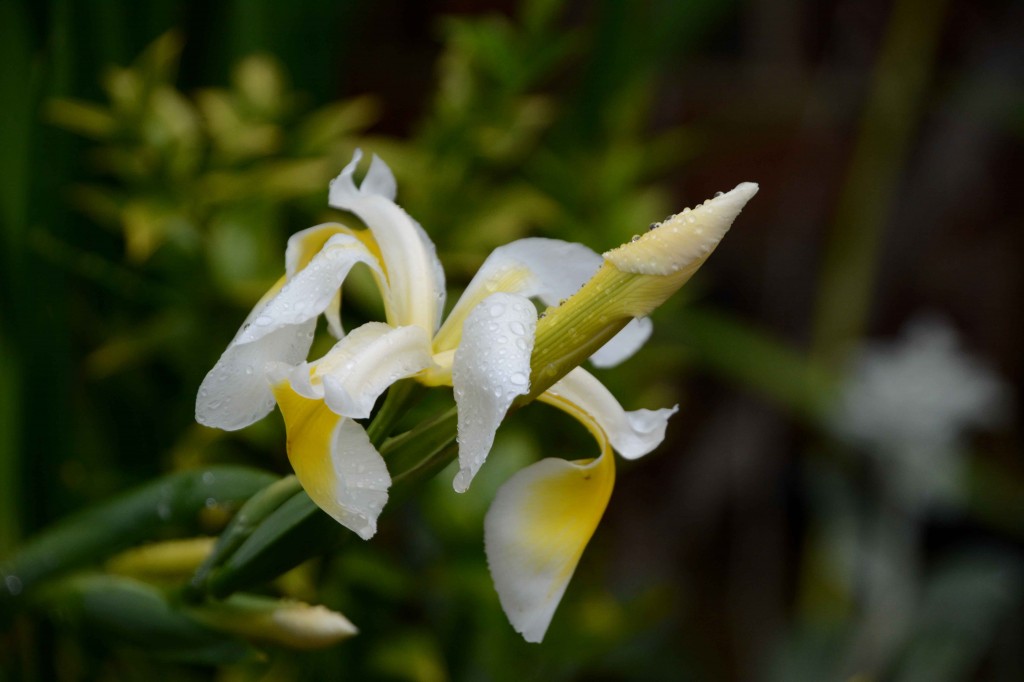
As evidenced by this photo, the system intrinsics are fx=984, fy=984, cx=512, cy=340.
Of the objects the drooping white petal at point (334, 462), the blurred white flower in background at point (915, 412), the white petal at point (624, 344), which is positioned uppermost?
the drooping white petal at point (334, 462)

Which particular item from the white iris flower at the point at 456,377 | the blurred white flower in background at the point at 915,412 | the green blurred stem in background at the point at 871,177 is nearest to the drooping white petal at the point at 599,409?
the white iris flower at the point at 456,377

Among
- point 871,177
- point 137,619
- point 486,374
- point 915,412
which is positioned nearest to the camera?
point 486,374

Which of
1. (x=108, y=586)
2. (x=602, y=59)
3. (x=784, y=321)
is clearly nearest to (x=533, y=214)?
→ (x=602, y=59)

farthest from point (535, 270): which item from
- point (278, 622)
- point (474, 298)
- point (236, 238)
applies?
point (236, 238)

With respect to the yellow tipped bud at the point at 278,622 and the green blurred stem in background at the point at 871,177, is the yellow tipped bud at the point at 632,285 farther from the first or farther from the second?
the green blurred stem in background at the point at 871,177

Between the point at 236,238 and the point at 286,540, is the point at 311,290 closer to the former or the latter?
the point at 286,540

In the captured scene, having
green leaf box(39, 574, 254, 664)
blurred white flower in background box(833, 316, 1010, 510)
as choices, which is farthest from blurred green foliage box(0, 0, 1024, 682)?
blurred white flower in background box(833, 316, 1010, 510)

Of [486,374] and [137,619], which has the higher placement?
[486,374]
